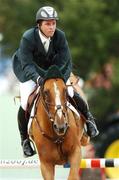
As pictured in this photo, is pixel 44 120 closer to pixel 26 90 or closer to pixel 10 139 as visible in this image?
pixel 26 90

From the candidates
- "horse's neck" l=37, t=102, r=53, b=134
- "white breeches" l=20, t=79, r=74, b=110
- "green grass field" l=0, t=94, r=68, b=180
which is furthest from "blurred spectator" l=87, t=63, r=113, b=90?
"horse's neck" l=37, t=102, r=53, b=134

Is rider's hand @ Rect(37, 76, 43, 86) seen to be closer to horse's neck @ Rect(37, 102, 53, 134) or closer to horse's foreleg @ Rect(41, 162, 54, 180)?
horse's neck @ Rect(37, 102, 53, 134)

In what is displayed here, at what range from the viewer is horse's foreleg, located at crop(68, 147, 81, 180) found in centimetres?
1519

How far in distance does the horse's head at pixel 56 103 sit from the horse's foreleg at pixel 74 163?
669mm

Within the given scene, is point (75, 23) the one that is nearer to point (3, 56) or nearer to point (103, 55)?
point (103, 55)

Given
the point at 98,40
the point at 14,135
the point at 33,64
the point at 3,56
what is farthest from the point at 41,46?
the point at 3,56

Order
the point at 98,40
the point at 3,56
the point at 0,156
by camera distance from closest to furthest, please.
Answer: the point at 0,156, the point at 98,40, the point at 3,56

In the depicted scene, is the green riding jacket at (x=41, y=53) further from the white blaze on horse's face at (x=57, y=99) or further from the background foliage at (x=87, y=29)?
the background foliage at (x=87, y=29)

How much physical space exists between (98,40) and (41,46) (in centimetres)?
1264

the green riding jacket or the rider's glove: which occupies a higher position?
the green riding jacket

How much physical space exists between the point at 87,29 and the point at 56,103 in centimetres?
1417

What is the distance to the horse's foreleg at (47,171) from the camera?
15.3 meters

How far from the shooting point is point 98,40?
28.4 meters

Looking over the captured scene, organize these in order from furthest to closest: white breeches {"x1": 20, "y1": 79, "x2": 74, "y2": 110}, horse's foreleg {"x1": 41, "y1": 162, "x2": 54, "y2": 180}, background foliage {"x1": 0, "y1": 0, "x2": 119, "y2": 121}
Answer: background foliage {"x1": 0, "y1": 0, "x2": 119, "y2": 121} → white breeches {"x1": 20, "y1": 79, "x2": 74, "y2": 110} → horse's foreleg {"x1": 41, "y1": 162, "x2": 54, "y2": 180}
